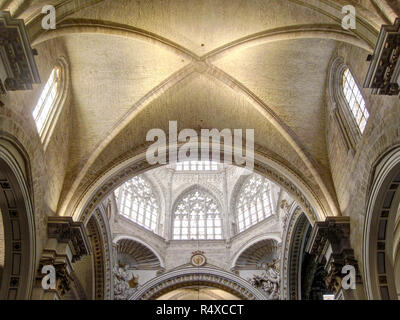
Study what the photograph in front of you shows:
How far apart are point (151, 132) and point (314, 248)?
6.64 metres

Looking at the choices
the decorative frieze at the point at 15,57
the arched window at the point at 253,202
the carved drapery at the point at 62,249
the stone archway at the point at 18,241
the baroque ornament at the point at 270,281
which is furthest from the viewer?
the arched window at the point at 253,202

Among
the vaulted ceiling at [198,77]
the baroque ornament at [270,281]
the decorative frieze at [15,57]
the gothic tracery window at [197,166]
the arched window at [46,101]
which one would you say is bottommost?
the baroque ornament at [270,281]

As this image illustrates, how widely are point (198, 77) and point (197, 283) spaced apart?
13.3 m

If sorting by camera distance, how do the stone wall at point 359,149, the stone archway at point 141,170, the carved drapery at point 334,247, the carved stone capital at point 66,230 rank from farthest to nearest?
1. the stone archway at point 141,170
2. the carved stone capital at point 66,230
3. the carved drapery at point 334,247
4. the stone wall at point 359,149

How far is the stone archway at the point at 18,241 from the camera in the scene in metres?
11.8

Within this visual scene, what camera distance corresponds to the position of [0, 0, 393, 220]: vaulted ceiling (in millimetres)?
13070

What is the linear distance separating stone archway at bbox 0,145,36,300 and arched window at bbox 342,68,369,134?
8.92 metres

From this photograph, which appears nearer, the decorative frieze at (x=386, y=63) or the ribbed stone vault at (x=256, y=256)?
the decorative frieze at (x=386, y=63)

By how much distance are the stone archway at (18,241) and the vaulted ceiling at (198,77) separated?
234cm

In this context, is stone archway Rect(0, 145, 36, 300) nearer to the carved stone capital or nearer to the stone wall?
the carved stone capital

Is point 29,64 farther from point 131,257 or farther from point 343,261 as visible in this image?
point 131,257

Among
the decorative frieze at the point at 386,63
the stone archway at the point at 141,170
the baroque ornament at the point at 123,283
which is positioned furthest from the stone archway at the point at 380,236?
the baroque ornament at the point at 123,283

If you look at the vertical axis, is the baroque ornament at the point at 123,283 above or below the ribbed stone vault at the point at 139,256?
below

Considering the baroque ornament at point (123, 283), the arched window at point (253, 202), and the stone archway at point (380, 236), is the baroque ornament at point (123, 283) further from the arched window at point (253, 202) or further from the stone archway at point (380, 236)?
the stone archway at point (380, 236)
